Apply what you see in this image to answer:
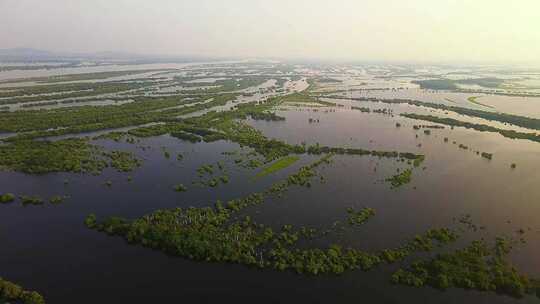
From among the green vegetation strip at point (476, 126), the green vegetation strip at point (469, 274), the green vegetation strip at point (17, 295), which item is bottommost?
the green vegetation strip at point (17, 295)

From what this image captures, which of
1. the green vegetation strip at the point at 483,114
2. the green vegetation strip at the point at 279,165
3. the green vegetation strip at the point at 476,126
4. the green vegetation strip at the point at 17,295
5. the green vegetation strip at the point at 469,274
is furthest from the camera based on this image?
the green vegetation strip at the point at 483,114

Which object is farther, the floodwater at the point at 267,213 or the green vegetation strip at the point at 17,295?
the floodwater at the point at 267,213

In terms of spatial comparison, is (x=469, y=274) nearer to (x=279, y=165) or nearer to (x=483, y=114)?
(x=279, y=165)

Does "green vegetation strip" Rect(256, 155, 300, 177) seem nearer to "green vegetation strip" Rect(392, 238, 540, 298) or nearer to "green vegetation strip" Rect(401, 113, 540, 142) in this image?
"green vegetation strip" Rect(392, 238, 540, 298)

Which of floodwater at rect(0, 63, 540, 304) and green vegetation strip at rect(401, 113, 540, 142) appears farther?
green vegetation strip at rect(401, 113, 540, 142)

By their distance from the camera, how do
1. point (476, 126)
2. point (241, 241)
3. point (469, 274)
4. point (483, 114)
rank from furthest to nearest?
point (483, 114), point (476, 126), point (241, 241), point (469, 274)

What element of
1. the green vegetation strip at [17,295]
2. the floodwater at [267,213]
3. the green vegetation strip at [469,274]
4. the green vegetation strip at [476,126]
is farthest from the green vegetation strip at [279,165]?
the green vegetation strip at [476,126]

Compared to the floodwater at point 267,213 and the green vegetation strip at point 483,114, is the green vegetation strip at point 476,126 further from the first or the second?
the green vegetation strip at point 483,114

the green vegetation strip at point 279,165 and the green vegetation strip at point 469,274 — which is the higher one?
the green vegetation strip at point 279,165

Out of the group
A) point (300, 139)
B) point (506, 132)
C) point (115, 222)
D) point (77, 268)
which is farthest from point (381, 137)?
point (77, 268)

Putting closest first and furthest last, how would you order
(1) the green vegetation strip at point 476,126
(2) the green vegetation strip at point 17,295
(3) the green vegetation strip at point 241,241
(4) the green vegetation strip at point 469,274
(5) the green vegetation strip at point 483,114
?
(2) the green vegetation strip at point 17,295, (4) the green vegetation strip at point 469,274, (3) the green vegetation strip at point 241,241, (1) the green vegetation strip at point 476,126, (5) the green vegetation strip at point 483,114

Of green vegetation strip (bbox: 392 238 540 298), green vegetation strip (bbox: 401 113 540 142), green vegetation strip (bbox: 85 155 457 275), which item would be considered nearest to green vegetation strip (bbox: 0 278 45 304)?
green vegetation strip (bbox: 85 155 457 275)

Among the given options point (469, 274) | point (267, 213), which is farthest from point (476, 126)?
point (267, 213)
